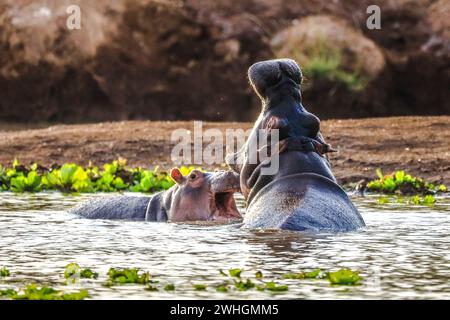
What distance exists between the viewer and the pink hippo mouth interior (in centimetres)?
981

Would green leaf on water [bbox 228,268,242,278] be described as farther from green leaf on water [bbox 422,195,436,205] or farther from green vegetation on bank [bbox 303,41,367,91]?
green vegetation on bank [bbox 303,41,367,91]

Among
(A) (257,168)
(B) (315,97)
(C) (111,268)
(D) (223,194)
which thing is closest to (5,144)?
(B) (315,97)

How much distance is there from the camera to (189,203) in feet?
32.4

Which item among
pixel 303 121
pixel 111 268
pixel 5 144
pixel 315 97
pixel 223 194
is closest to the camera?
pixel 111 268

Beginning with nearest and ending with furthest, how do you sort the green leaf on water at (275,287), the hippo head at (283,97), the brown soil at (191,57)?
the green leaf on water at (275,287)
the hippo head at (283,97)
the brown soil at (191,57)

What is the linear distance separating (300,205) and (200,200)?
4.85 ft

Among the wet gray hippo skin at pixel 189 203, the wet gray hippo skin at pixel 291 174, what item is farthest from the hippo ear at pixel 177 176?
the wet gray hippo skin at pixel 291 174

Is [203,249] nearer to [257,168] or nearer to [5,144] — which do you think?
[257,168]

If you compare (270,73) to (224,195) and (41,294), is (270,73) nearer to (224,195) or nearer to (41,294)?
(224,195)

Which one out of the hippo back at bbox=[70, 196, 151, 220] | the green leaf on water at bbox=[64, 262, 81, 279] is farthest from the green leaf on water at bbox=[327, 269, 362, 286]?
the hippo back at bbox=[70, 196, 151, 220]

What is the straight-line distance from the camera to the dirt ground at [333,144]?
15.0 meters

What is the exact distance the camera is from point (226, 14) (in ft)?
71.5

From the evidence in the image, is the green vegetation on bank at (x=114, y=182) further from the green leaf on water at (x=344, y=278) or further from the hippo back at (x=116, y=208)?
the green leaf on water at (x=344, y=278)

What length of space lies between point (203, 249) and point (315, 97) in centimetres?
1289
